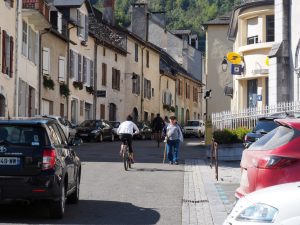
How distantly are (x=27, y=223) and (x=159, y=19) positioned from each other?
218 feet

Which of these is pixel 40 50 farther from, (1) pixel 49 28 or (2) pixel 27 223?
(2) pixel 27 223

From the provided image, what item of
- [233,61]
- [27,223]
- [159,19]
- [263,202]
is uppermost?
[159,19]

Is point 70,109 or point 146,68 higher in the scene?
point 146,68

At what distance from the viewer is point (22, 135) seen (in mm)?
10766

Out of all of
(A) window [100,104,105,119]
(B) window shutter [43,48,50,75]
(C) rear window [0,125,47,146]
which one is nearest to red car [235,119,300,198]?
(C) rear window [0,125,47,146]

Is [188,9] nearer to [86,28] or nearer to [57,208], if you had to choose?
[86,28]

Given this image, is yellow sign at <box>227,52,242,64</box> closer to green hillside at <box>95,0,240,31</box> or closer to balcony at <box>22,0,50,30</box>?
balcony at <box>22,0,50,30</box>

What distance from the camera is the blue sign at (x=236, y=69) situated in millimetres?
38312

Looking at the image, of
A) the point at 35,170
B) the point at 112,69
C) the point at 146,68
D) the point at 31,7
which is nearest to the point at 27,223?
the point at 35,170

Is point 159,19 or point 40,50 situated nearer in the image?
point 40,50

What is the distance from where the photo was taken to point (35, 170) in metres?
10.5

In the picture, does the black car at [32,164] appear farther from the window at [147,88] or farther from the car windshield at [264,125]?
the window at [147,88]

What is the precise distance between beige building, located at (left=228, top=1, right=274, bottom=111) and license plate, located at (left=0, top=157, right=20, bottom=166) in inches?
1082

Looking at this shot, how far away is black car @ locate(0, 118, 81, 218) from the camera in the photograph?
33.9 feet
